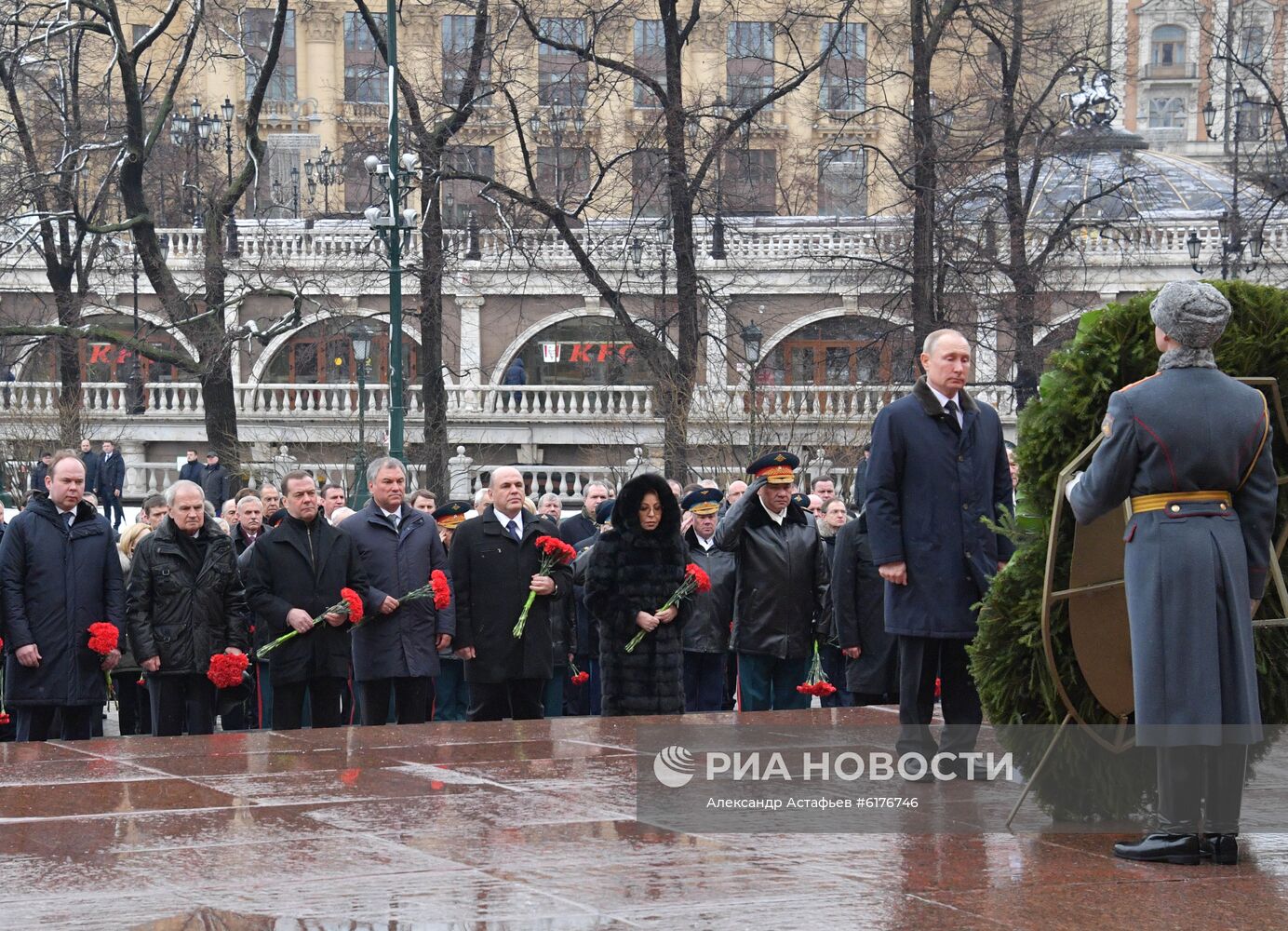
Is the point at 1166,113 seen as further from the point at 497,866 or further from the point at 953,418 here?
the point at 497,866

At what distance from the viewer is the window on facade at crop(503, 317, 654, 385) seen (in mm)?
51719

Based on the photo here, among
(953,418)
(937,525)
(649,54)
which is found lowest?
(937,525)

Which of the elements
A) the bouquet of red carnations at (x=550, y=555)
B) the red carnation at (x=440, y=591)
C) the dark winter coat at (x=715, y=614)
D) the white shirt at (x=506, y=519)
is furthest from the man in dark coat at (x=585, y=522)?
the red carnation at (x=440, y=591)

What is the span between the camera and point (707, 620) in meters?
12.6

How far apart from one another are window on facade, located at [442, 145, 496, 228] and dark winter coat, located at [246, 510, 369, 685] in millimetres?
18867

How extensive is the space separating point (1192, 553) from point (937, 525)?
74.3 inches

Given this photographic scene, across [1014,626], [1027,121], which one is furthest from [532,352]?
[1014,626]

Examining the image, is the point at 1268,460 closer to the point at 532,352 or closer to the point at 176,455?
the point at 176,455

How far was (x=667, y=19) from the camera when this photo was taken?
29.1 m

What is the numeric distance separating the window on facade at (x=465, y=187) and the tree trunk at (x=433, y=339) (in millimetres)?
762

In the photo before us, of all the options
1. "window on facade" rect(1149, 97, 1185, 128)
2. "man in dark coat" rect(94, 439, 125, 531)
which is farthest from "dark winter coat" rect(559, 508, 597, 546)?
"window on facade" rect(1149, 97, 1185, 128)

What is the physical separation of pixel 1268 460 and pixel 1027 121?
76.8ft

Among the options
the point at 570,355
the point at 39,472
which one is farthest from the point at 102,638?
the point at 570,355

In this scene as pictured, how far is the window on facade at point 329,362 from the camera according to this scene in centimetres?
4975
